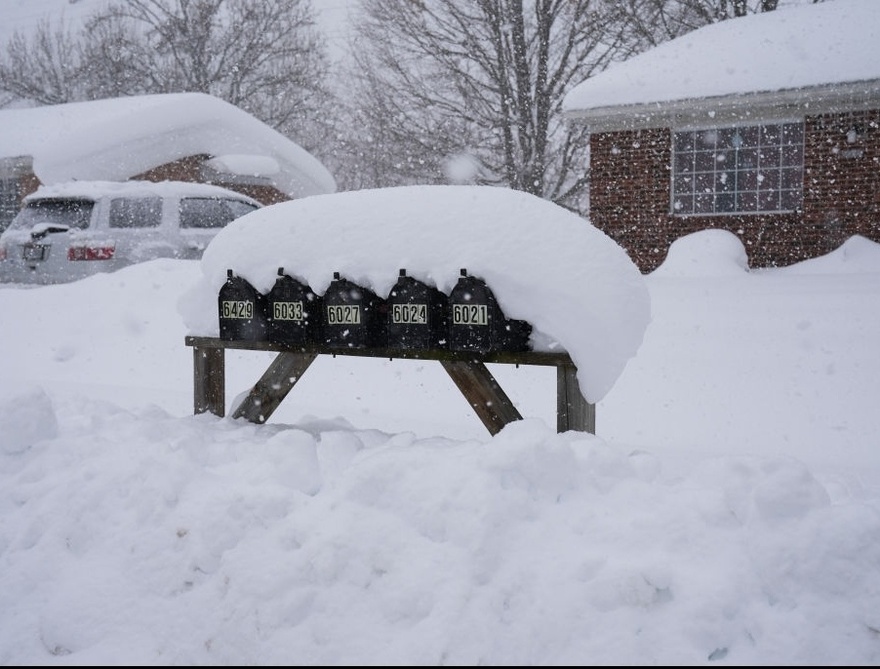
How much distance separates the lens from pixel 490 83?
1767cm

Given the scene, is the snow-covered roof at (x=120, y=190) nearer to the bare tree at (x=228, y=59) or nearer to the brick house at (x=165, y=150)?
the brick house at (x=165, y=150)

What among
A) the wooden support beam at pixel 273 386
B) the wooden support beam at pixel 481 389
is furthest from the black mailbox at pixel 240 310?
the wooden support beam at pixel 481 389

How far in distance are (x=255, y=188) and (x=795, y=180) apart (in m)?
10.7

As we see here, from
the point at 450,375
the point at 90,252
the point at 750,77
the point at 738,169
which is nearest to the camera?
the point at 450,375

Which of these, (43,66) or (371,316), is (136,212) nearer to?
(371,316)

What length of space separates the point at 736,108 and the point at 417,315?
934 cm

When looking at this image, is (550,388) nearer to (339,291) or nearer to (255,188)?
(339,291)

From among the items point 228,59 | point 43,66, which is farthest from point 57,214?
point 43,66

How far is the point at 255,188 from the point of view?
1734cm

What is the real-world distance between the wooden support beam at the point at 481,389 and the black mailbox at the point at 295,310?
717 mm

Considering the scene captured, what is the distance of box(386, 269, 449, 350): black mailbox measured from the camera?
3.79 meters

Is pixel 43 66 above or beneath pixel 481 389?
above

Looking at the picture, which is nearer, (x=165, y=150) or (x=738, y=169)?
(x=738, y=169)

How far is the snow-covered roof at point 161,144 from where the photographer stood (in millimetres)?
15156
